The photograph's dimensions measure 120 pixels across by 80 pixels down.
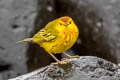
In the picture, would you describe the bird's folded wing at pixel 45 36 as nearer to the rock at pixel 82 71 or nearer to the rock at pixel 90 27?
the rock at pixel 82 71

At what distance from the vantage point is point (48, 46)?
22.3 feet

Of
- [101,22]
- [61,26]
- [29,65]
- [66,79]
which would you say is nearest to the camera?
[66,79]

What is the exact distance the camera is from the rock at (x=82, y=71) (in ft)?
20.2

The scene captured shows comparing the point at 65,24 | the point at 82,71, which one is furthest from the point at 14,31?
the point at 82,71

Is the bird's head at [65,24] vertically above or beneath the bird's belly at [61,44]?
above

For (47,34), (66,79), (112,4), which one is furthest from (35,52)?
(66,79)

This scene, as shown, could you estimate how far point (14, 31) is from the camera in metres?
10.5

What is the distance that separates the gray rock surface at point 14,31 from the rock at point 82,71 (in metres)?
3.51

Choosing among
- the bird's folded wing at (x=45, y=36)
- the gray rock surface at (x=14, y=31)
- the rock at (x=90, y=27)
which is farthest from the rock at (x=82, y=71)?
the rock at (x=90, y=27)

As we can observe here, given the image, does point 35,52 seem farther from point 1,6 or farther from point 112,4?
point 112,4

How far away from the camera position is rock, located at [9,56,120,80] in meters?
6.17

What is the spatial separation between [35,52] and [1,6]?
5.85 ft

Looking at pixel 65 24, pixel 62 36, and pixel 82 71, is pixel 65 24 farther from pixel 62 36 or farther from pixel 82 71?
pixel 82 71

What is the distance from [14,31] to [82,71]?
4547 millimetres
